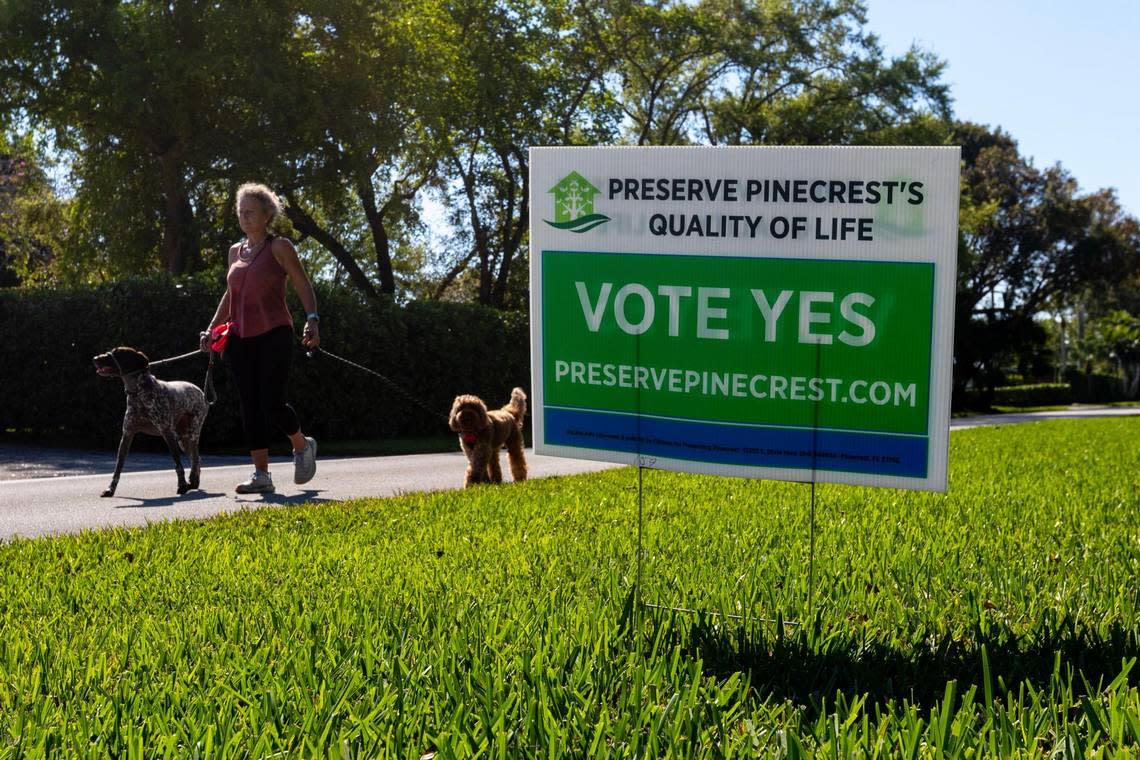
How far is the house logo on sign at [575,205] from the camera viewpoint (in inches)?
163

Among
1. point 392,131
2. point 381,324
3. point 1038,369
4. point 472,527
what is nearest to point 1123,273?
point 1038,369

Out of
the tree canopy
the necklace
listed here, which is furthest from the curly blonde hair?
the tree canopy

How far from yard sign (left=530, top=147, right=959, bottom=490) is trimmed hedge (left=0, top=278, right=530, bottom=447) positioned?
1063 centimetres

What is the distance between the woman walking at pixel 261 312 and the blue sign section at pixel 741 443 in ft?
Result: 15.3

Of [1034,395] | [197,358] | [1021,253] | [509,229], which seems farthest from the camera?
[1034,395]

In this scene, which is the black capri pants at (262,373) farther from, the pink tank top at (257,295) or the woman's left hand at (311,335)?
the woman's left hand at (311,335)

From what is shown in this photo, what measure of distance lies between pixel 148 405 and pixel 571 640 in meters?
6.50

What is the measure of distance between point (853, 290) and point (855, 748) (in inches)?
63.6

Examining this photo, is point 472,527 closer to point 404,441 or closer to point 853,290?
point 853,290

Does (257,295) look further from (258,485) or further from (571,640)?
(571,640)

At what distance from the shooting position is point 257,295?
336 inches

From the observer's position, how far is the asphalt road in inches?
314

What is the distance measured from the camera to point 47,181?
97.3 ft

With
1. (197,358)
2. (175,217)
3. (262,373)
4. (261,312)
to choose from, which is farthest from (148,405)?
(175,217)
